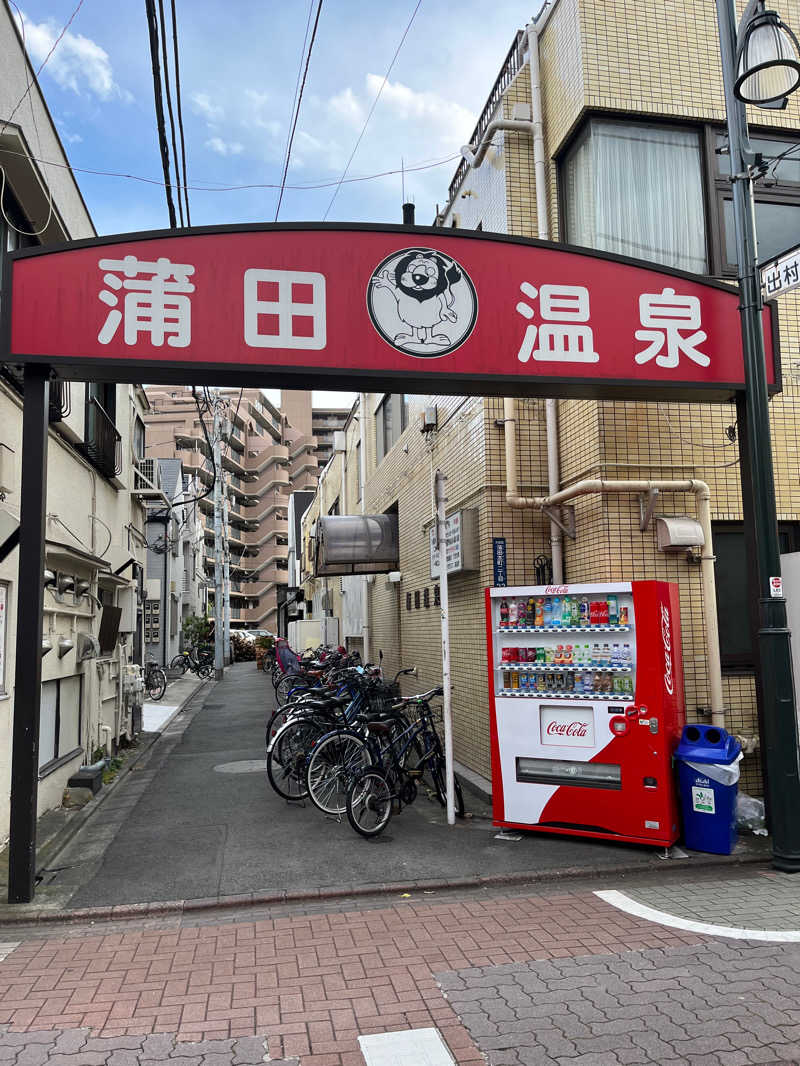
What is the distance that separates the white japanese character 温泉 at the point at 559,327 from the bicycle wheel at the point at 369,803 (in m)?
4.01

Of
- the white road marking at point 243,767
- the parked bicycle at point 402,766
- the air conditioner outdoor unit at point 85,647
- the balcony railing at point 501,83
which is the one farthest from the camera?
the white road marking at point 243,767

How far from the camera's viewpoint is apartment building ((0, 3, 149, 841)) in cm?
702

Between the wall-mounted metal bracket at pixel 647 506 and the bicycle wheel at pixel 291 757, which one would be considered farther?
the bicycle wheel at pixel 291 757

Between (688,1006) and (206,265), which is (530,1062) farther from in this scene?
(206,265)

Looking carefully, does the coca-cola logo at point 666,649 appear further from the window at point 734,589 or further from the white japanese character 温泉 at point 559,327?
the white japanese character 温泉 at point 559,327

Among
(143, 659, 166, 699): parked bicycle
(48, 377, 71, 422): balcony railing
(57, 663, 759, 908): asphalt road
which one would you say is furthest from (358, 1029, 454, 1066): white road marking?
(143, 659, 166, 699): parked bicycle

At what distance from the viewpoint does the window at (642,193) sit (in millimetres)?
8734

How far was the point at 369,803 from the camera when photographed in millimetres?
7270

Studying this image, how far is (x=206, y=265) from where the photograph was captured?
21.4ft

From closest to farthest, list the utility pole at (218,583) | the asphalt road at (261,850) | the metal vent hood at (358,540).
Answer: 1. the asphalt road at (261,850)
2. the metal vent hood at (358,540)
3. the utility pole at (218,583)

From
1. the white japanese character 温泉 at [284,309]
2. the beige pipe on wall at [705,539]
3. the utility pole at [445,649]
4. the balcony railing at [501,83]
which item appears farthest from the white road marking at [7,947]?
the balcony railing at [501,83]

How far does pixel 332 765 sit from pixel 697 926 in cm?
414

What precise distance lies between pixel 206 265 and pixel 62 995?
520 cm

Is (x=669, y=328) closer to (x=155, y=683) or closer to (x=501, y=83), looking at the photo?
(x=501, y=83)
